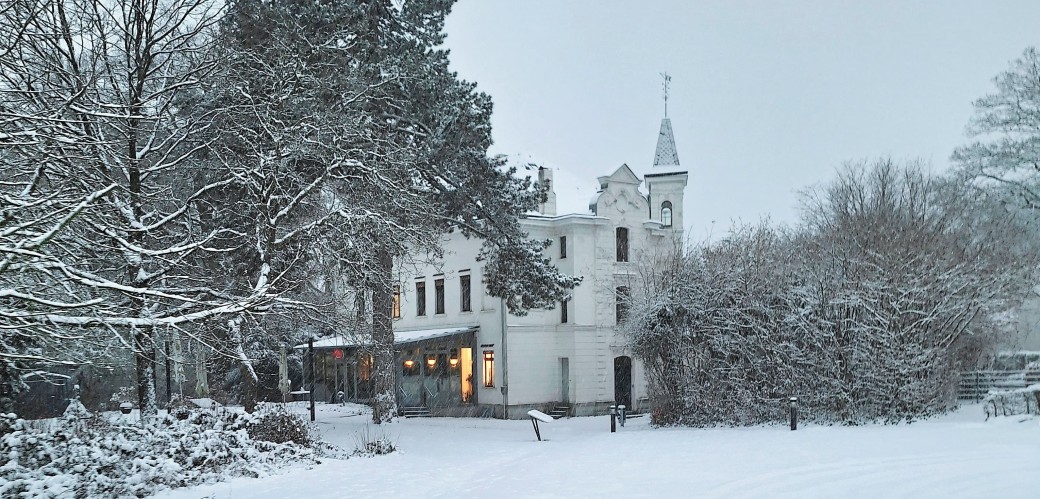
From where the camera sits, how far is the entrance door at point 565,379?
105 feet

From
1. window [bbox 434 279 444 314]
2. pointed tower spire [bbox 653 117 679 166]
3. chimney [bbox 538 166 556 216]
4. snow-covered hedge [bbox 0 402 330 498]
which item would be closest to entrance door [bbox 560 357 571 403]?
chimney [bbox 538 166 556 216]

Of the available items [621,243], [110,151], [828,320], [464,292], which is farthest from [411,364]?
[110,151]

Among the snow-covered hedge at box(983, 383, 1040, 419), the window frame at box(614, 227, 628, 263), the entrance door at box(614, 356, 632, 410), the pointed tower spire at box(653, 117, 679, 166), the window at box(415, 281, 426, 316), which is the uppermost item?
the pointed tower spire at box(653, 117, 679, 166)

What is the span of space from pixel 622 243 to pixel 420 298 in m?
10.1

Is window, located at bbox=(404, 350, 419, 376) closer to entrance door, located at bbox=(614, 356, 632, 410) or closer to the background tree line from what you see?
entrance door, located at bbox=(614, 356, 632, 410)

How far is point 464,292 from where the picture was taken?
34.8 m

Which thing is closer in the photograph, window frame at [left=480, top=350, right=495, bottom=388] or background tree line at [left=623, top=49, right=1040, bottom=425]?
background tree line at [left=623, top=49, right=1040, bottom=425]

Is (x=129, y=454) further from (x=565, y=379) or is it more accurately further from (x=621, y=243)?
(x=621, y=243)

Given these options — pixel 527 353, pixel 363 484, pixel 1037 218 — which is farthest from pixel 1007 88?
pixel 363 484

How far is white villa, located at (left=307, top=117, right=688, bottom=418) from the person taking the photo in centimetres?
3181

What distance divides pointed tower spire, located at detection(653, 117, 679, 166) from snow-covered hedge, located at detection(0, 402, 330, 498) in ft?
85.5

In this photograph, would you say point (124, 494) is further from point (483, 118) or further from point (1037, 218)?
point (1037, 218)

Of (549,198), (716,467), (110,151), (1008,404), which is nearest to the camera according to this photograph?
(110,151)

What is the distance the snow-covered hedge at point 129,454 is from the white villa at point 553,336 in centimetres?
1808
